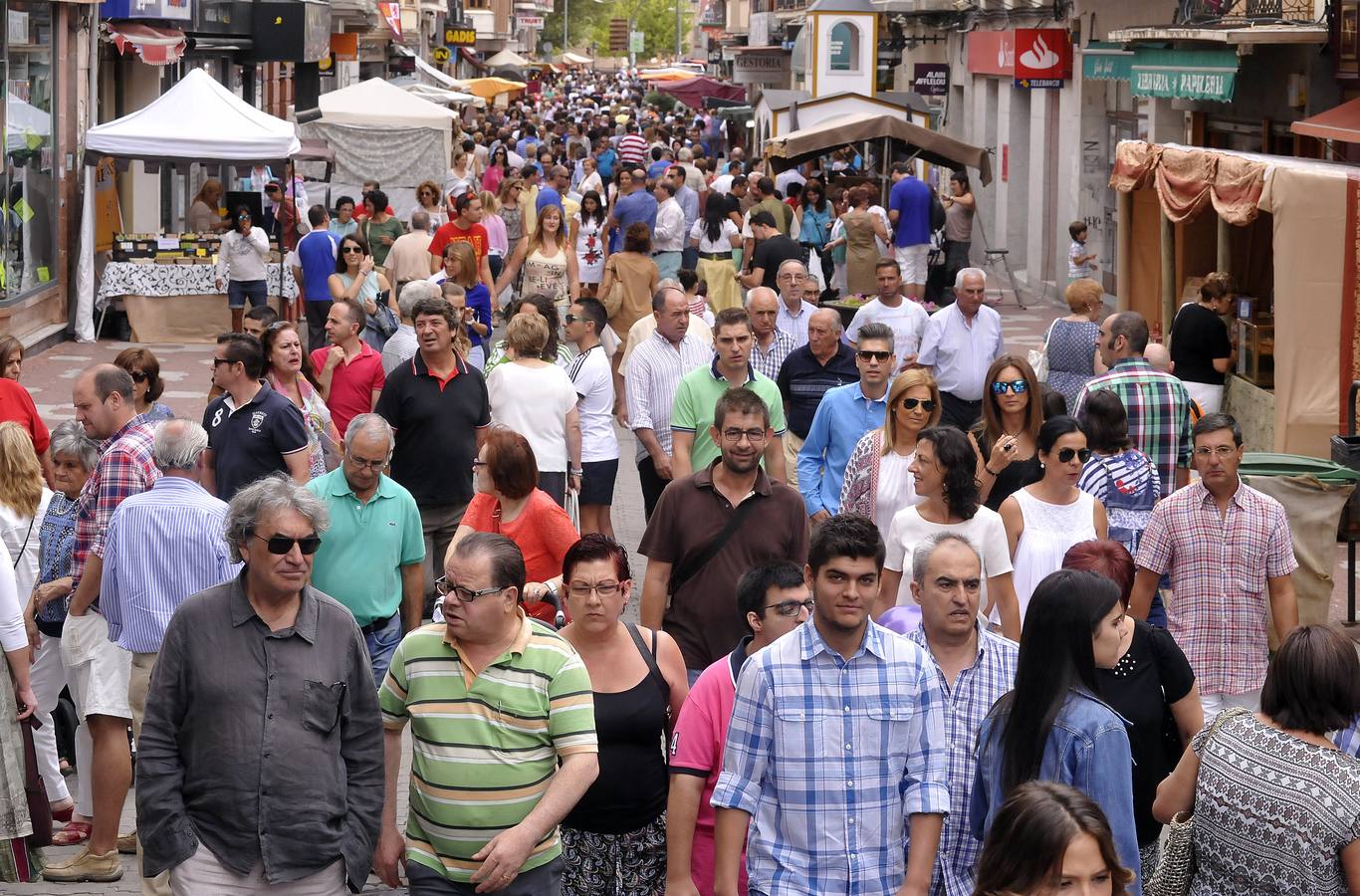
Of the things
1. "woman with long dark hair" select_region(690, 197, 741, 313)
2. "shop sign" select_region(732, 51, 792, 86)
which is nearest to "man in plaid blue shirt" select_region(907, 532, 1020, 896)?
"woman with long dark hair" select_region(690, 197, 741, 313)

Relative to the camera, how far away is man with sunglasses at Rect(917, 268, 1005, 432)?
442 inches

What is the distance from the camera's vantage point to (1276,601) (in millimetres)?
7504

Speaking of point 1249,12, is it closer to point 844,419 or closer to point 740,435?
point 844,419

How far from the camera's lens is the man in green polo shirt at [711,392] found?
8852 mm

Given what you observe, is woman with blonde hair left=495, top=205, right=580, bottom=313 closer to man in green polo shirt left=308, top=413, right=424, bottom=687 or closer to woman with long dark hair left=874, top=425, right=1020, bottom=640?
man in green polo shirt left=308, top=413, right=424, bottom=687

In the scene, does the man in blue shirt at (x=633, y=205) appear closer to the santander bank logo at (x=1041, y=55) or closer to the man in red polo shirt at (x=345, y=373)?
the santander bank logo at (x=1041, y=55)

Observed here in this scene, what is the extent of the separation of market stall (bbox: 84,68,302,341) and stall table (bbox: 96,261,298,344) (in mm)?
11

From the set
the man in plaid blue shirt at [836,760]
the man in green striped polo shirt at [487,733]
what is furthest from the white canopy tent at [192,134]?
the man in plaid blue shirt at [836,760]

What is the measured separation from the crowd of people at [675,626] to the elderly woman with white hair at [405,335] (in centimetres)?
9

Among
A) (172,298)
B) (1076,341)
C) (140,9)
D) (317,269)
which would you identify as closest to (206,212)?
(172,298)

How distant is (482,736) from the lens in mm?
4965

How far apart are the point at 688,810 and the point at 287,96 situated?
130 feet

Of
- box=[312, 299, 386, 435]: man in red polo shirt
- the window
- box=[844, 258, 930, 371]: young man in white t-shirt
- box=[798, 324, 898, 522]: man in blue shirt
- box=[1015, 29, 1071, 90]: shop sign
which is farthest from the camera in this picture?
the window

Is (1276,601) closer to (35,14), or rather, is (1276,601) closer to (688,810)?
(688,810)
